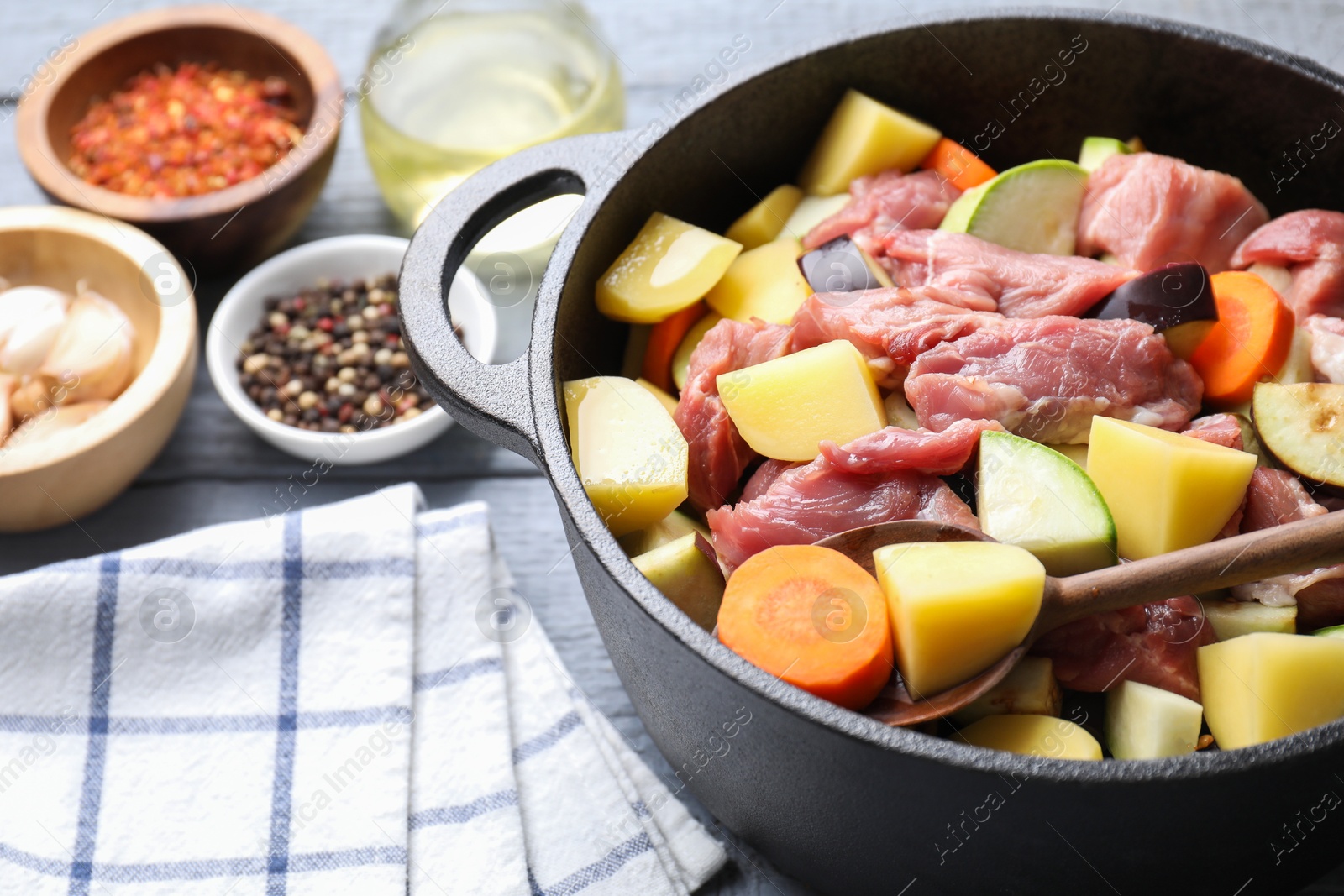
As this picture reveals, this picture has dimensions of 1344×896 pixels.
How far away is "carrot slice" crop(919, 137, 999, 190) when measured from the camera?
2020 millimetres

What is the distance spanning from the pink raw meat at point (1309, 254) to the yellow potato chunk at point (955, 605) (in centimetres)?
74

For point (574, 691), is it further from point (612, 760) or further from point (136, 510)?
point (136, 510)

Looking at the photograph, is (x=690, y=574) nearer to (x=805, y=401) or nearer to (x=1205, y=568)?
(x=805, y=401)

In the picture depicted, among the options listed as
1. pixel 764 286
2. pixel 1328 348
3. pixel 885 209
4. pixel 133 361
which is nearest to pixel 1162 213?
pixel 1328 348

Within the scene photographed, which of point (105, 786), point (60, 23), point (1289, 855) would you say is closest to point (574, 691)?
point (105, 786)

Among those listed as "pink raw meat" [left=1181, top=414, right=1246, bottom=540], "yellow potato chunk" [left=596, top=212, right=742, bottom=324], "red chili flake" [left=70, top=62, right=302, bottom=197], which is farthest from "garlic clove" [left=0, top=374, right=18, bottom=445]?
"pink raw meat" [left=1181, top=414, right=1246, bottom=540]

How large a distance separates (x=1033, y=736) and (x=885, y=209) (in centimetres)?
92

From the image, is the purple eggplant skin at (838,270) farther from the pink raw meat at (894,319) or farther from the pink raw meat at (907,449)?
the pink raw meat at (907,449)

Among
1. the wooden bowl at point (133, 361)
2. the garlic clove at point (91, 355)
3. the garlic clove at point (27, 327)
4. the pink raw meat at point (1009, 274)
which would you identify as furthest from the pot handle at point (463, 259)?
the garlic clove at point (27, 327)

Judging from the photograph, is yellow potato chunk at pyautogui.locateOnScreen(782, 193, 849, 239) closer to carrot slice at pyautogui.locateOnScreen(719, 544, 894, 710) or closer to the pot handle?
the pot handle

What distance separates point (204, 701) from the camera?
1.95m

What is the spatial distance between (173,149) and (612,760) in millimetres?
1801

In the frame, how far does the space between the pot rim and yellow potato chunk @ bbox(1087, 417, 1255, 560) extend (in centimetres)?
37

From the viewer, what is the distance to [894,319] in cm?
169
